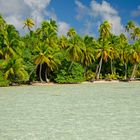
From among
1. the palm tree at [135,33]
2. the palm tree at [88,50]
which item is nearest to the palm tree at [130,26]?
the palm tree at [135,33]

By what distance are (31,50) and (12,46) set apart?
876cm

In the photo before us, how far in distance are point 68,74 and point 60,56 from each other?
4027 millimetres

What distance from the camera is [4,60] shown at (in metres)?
68.9

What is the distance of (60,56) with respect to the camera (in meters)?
78.0

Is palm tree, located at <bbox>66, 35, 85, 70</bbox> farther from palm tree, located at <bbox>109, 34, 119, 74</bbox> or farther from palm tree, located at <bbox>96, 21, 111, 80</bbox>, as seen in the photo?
palm tree, located at <bbox>109, 34, 119, 74</bbox>

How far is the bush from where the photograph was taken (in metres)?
77.6

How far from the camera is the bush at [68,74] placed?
77.6m

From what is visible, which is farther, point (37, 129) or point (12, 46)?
point (12, 46)

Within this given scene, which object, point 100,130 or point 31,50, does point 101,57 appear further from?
point 100,130

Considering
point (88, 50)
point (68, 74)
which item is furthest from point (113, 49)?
point (68, 74)

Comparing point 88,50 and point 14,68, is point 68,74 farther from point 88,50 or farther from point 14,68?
point 14,68

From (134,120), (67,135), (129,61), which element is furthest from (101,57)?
(67,135)

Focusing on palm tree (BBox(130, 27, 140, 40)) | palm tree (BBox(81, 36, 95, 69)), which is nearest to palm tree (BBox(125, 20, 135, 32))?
palm tree (BBox(130, 27, 140, 40))

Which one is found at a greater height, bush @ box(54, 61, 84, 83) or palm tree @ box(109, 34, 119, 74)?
palm tree @ box(109, 34, 119, 74)
